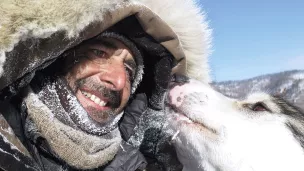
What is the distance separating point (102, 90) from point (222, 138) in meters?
0.89

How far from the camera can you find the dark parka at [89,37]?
5.49ft

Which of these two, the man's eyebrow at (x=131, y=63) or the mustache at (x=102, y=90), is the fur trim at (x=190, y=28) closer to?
the man's eyebrow at (x=131, y=63)

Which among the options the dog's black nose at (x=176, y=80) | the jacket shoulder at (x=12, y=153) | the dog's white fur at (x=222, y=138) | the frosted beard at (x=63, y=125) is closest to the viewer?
the jacket shoulder at (x=12, y=153)

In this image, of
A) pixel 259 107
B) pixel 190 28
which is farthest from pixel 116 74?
pixel 259 107

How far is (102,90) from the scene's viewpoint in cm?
229

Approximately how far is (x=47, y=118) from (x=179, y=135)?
37.9 inches

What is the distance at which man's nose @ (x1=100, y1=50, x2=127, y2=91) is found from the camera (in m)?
2.30

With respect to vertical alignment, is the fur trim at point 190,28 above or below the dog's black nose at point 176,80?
above

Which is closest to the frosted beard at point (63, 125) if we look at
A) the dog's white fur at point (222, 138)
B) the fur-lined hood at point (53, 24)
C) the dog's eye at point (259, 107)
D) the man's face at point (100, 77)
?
the man's face at point (100, 77)

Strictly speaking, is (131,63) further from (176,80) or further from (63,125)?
(63,125)

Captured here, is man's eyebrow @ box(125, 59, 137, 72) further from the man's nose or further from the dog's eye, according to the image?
the dog's eye

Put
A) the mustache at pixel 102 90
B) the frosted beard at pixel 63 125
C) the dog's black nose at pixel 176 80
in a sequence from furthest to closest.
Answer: the dog's black nose at pixel 176 80
the mustache at pixel 102 90
the frosted beard at pixel 63 125

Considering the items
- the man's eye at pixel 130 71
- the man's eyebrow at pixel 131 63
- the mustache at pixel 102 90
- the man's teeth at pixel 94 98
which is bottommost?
the man's teeth at pixel 94 98

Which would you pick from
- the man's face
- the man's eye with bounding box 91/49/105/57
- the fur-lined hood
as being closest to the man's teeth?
the man's face
